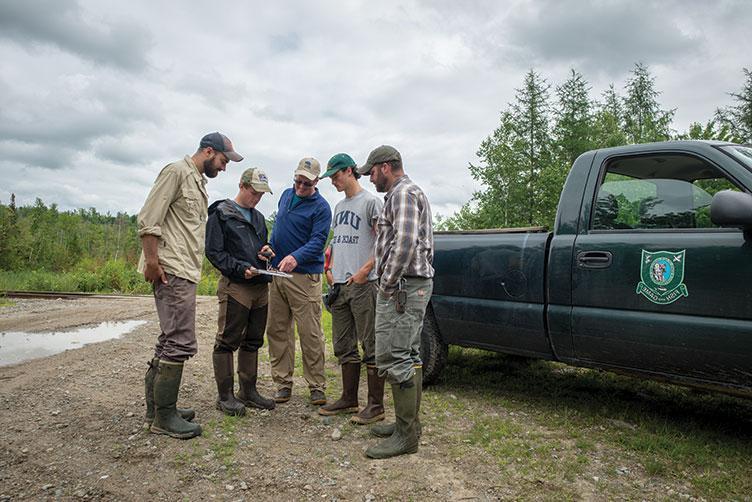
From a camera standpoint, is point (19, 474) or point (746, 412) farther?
point (746, 412)

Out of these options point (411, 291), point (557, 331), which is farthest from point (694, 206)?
point (411, 291)

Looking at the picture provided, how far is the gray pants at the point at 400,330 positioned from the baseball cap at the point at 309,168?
4.87 ft

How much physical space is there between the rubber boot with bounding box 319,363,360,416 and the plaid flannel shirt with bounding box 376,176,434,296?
3.64ft

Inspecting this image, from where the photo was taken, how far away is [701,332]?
126 inches

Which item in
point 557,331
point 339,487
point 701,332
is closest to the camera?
point 339,487

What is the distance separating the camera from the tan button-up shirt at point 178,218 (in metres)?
3.64

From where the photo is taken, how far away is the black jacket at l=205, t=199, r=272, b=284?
4.12 m

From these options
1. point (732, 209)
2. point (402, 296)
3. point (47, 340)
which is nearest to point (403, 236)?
point (402, 296)

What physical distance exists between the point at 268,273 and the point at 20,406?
7.61 ft

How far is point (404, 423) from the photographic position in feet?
11.4

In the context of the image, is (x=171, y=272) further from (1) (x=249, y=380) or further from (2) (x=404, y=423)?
(2) (x=404, y=423)

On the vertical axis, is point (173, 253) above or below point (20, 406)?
above

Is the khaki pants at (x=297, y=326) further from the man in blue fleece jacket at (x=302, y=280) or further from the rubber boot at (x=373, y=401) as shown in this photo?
the rubber boot at (x=373, y=401)

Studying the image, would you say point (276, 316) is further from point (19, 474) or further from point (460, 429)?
point (19, 474)
